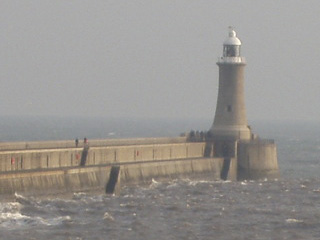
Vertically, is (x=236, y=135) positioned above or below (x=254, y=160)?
above

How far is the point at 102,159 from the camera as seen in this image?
53.8 m

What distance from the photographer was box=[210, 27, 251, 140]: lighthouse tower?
6438 centimetres

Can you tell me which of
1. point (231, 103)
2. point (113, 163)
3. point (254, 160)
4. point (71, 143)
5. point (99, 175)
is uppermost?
point (231, 103)

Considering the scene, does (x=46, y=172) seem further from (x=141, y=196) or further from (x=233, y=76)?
(x=233, y=76)

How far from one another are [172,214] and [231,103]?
21.6m

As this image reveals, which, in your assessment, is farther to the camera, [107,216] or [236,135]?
[236,135]

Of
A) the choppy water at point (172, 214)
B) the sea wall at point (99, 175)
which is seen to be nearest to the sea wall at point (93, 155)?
the sea wall at point (99, 175)

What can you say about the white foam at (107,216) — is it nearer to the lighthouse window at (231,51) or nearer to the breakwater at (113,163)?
the breakwater at (113,163)

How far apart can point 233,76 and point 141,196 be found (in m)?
16.6

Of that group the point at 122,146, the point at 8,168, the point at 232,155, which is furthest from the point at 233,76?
the point at 8,168

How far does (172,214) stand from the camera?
144 ft

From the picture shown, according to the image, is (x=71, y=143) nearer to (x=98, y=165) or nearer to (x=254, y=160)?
(x=98, y=165)

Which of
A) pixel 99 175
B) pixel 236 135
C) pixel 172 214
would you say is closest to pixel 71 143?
pixel 99 175

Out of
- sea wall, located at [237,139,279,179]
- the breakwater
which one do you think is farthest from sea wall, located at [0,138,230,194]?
sea wall, located at [237,139,279,179]
